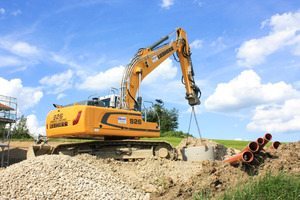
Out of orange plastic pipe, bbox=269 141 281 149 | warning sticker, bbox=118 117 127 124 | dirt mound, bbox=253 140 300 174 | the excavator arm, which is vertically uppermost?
the excavator arm

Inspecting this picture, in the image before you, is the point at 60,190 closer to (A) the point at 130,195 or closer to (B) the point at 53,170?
(B) the point at 53,170

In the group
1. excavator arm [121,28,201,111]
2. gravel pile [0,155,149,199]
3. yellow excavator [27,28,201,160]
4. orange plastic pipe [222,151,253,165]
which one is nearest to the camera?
gravel pile [0,155,149,199]

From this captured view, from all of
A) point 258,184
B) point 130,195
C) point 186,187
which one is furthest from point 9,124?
point 258,184

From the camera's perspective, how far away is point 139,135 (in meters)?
10.4

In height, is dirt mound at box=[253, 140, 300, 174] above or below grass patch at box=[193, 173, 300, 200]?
above

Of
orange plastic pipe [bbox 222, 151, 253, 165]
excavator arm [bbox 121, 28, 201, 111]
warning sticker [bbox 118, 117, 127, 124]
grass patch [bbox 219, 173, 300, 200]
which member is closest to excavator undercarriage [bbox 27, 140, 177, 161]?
warning sticker [bbox 118, 117, 127, 124]

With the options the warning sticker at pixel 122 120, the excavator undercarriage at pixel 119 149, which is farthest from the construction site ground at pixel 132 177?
the warning sticker at pixel 122 120

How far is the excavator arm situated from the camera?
10859 millimetres

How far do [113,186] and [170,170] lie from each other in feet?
7.80

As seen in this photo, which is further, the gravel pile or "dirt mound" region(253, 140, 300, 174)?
"dirt mound" region(253, 140, 300, 174)

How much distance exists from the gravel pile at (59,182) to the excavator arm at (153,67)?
3.44 m

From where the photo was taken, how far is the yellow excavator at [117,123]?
9.36 m

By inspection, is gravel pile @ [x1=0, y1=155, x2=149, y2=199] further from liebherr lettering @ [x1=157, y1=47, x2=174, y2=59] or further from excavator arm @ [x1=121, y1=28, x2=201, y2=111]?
liebherr lettering @ [x1=157, y1=47, x2=174, y2=59]

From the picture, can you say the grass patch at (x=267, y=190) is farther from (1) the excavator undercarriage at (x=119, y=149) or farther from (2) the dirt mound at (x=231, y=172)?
(1) the excavator undercarriage at (x=119, y=149)
